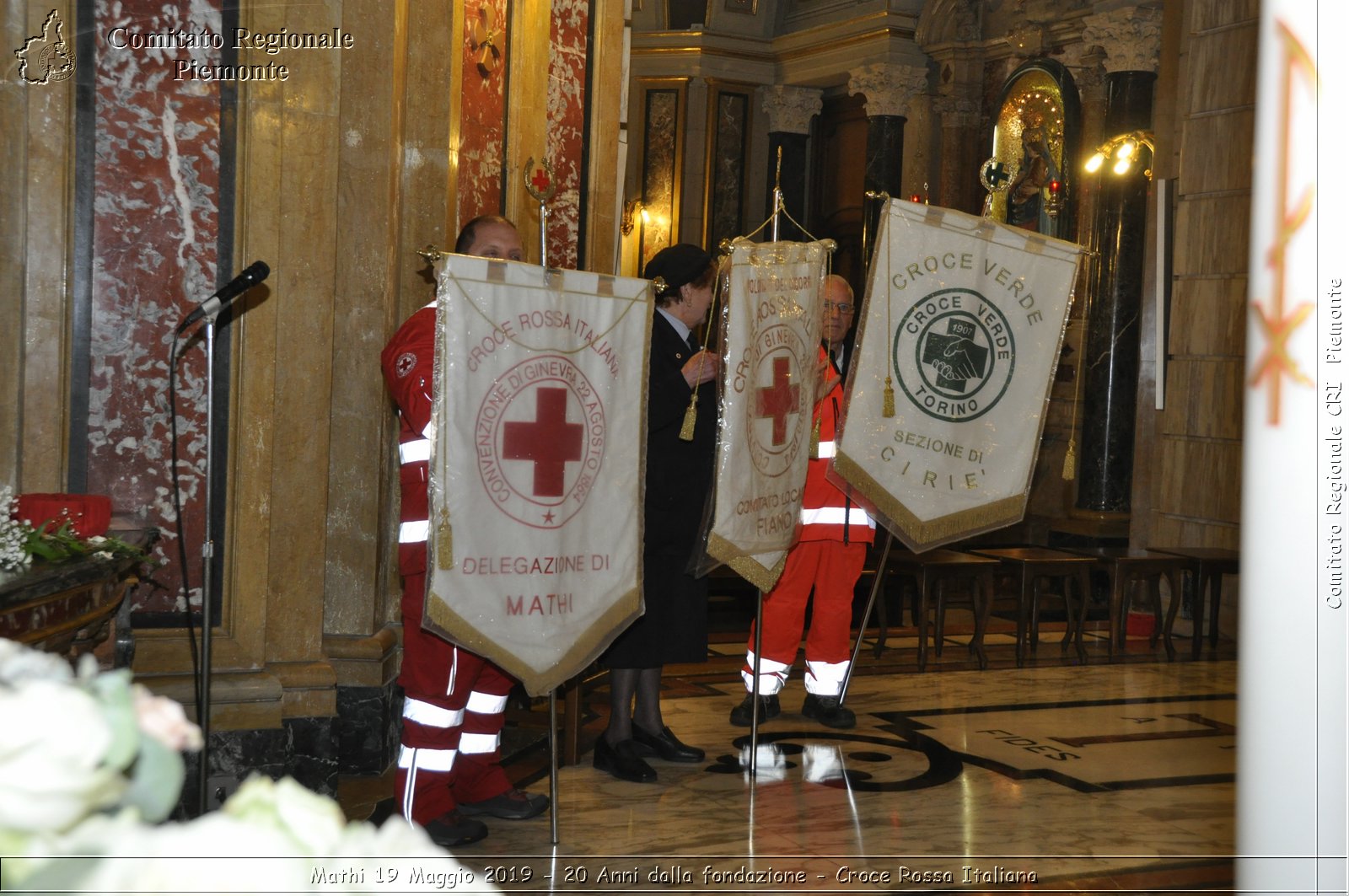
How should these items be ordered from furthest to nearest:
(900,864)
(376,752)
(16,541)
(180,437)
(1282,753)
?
(376,752)
(180,437)
(900,864)
(16,541)
(1282,753)

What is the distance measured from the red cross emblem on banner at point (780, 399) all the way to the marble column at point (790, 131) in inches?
438

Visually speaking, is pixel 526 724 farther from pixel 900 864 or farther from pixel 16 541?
pixel 16 541

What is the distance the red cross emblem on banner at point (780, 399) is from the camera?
448cm

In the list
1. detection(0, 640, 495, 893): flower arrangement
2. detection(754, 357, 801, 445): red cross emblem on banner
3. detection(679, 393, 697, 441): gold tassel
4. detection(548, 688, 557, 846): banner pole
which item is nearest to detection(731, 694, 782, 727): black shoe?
detection(754, 357, 801, 445): red cross emblem on banner

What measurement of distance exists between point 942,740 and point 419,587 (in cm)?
249

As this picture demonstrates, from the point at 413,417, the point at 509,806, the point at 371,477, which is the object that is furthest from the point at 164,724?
the point at 371,477

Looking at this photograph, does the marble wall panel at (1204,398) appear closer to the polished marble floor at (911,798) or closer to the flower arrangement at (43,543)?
the polished marble floor at (911,798)

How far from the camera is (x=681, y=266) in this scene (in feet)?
15.5

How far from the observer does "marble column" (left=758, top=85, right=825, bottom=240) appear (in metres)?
15.5

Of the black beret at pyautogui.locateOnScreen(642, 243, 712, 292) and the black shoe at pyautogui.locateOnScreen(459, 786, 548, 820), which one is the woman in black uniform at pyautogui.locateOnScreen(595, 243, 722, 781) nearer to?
the black beret at pyautogui.locateOnScreen(642, 243, 712, 292)

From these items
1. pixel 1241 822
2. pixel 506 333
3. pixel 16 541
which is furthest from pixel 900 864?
pixel 1241 822

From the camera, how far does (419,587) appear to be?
393 centimetres

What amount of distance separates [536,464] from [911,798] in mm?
1873

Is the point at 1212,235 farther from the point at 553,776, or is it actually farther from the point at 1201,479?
the point at 553,776
